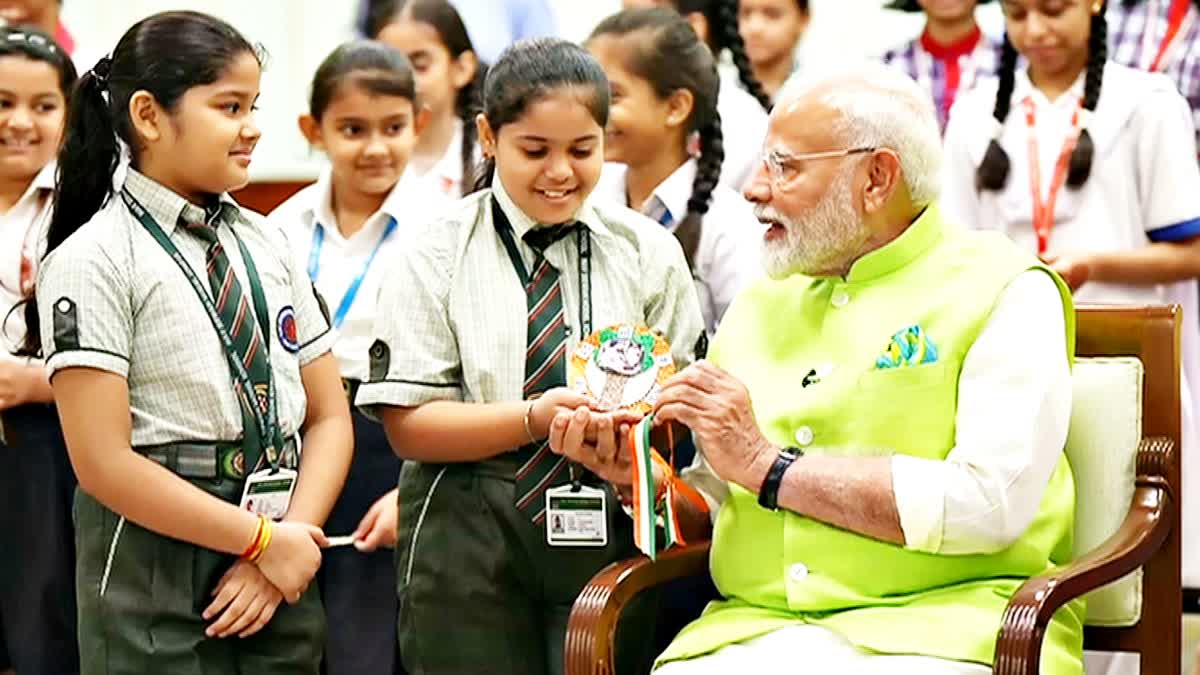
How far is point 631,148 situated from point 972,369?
121cm

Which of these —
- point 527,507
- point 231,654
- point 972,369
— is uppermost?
point 972,369

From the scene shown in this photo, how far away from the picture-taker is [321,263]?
3768 mm

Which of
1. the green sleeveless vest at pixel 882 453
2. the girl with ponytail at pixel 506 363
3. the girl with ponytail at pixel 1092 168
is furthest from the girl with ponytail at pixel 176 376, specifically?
the girl with ponytail at pixel 1092 168

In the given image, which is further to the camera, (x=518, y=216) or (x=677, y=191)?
(x=677, y=191)

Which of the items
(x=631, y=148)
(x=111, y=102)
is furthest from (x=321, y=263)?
(x=111, y=102)

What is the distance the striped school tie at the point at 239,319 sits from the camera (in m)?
2.71

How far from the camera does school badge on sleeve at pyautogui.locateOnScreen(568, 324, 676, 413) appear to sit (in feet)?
8.89

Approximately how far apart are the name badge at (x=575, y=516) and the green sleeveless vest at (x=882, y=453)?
0.18m

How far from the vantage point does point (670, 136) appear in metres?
3.66

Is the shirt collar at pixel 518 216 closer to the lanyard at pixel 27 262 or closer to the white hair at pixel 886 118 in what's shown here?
the white hair at pixel 886 118

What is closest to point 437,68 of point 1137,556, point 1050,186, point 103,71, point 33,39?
point 33,39

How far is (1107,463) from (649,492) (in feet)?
2.28

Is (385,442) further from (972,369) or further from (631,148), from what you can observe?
(972,369)

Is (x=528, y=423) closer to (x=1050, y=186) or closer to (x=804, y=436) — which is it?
(x=804, y=436)
